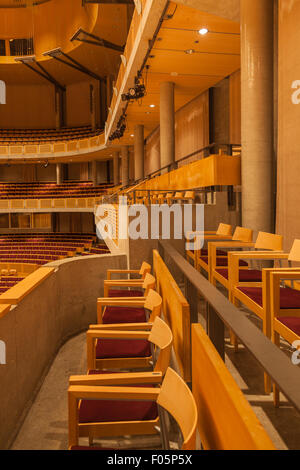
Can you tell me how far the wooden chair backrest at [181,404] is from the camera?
53.6 inches

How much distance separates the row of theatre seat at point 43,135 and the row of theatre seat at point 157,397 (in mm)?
20995

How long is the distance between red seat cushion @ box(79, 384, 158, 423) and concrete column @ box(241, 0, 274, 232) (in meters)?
4.47

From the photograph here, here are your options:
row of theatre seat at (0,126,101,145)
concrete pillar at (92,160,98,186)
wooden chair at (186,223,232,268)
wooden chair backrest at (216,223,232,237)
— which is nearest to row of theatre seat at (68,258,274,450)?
wooden chair at (186,223,232,268)

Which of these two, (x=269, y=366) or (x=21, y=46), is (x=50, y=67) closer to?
(x=21, y=46)

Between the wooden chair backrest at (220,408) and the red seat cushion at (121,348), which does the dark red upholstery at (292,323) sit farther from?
the red seat cushion at (121,348)

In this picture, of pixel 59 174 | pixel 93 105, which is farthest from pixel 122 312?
pixel 93 105

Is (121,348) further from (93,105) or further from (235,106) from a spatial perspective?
(93,105)

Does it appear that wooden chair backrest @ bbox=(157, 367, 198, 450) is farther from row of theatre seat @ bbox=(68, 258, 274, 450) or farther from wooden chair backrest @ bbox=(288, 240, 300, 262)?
wooden chair backrest @ bbox=(288, 240, 300, 262)

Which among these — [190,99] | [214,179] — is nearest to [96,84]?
[190,99]

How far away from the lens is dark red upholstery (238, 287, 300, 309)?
2438 mm

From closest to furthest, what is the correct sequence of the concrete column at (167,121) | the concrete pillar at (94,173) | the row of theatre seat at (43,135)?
1. the concrete column at (167,121)
2. the row of theatre seat at (43,135)
3. the concrete pillar at (94,173)

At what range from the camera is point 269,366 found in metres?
1.22

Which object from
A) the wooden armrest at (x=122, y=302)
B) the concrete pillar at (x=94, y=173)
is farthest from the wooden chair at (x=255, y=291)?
the concrete pillar at (x=94, y=173)

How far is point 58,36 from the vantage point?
75.2ft
